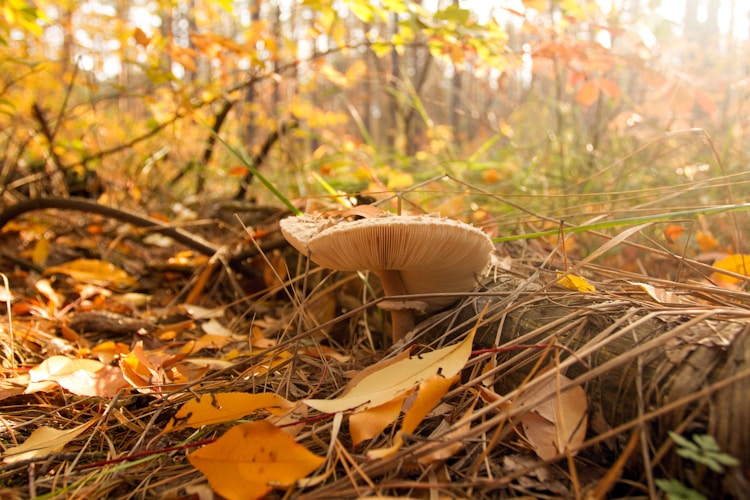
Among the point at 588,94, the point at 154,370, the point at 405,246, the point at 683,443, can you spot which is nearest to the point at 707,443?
the point at 683,443

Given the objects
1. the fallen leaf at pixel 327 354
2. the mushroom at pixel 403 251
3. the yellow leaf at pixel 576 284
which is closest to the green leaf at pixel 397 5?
the mushroom at pixel 403 251

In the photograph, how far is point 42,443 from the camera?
44.2 inches

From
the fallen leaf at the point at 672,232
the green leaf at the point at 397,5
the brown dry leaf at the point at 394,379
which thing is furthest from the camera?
the green leaf at the point at 397,5

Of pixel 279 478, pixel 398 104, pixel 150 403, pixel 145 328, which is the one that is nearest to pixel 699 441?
pixel 279 478

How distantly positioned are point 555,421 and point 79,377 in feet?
4.52

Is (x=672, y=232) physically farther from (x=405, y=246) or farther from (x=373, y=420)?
(x=373, y=420)

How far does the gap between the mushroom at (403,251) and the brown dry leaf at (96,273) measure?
1452mm

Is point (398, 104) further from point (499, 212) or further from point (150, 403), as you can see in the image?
point (150, 403)

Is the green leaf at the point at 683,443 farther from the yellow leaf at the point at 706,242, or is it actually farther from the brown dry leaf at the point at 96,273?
the brown dry leaf at the point at 96,273

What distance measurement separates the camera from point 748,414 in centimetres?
80

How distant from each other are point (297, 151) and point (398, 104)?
1.45m

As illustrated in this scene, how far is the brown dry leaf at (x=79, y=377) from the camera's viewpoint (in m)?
1.35

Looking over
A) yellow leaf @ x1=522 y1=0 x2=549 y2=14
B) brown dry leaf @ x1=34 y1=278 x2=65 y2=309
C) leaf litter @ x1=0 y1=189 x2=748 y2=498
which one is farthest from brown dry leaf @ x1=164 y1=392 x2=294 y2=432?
yellow leaf @ x1=522 y1=0 x2=549 y2=14

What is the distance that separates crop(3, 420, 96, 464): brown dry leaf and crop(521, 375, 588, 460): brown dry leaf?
3.68 ft
